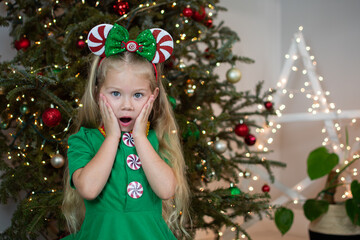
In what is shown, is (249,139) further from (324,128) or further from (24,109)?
(24,109)

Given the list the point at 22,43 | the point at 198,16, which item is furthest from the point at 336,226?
the point at 22,43

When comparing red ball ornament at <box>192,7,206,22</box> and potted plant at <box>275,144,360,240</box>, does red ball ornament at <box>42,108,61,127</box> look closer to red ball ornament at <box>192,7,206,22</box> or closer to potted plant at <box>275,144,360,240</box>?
red ball ornament at <box>192,7,206,22</box>

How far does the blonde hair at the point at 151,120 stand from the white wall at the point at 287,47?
5.85ft

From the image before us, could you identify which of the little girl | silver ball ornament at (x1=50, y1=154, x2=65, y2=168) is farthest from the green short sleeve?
silver ball ornament at (x1=50, y1=154, x2=65, y2=168)

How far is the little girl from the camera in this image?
112 centimetres

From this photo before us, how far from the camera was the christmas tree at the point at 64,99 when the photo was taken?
1.71 meters

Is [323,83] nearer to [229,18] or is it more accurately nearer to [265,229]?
[229,18]

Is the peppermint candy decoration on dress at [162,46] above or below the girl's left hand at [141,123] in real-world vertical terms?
above

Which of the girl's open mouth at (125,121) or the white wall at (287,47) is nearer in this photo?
the girl's open mouth at (125,121)

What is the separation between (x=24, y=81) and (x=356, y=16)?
254cm

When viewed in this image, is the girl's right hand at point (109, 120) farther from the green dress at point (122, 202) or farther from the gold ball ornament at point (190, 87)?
the gold ball ornament at point (190, 87)

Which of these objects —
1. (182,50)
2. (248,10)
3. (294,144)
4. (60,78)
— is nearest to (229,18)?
(248,10)

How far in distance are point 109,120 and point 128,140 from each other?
10 centimetres

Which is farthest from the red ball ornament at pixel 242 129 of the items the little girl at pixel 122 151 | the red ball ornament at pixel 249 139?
the little girl at pixel 122 151
